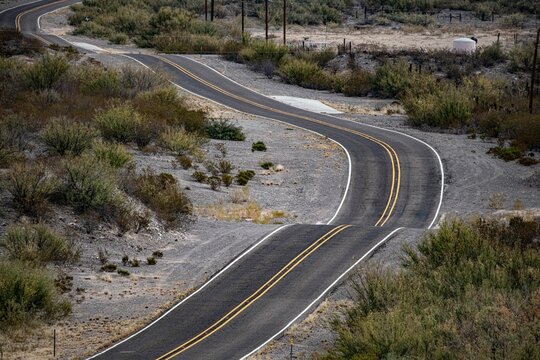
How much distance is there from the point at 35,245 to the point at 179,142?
61.8 feet

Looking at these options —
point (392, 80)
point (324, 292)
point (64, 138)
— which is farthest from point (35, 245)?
point (392, 80)

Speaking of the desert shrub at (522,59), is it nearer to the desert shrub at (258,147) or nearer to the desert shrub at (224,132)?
the desert shrub at (224,132)

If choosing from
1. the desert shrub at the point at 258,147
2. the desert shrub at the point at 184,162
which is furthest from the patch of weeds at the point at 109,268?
the desert shrub at the point at 258,147

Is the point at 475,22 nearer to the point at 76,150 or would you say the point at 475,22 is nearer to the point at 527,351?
the point at 76,150

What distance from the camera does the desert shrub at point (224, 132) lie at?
191 ft

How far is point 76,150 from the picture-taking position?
44.8 m

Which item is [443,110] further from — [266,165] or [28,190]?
[28,190]

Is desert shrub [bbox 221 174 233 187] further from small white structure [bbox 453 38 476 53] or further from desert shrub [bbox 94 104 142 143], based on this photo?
small white structure [bbox 453 38 476 53]

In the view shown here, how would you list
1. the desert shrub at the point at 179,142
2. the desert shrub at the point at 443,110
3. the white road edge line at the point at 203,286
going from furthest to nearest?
the desert shrub at the point at 443,110 < the desert shrub at the point at 179,142 < the white road edge line at the point at 203,286

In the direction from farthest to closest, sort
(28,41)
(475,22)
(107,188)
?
(475,22) → (28,41) → (107,188)

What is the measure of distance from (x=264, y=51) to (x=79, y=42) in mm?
19356

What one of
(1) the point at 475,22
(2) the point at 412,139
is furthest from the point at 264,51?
(1) the point at 475,22

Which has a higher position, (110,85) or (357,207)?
(110,85)

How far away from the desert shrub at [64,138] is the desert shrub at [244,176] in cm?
822
